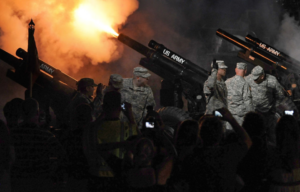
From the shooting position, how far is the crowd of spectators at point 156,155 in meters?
3.20

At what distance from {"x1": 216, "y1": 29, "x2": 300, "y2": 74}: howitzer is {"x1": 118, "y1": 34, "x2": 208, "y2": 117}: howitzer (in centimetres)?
114

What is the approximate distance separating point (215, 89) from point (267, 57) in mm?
3217

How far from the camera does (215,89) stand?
23.0 ft

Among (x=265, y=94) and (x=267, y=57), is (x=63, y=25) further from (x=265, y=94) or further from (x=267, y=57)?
(x=265, y=94)

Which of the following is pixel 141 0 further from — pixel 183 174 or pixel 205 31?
pixel 183 174

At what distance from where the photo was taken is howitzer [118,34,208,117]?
9.45m

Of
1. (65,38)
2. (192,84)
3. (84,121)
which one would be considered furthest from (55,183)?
(65,38)

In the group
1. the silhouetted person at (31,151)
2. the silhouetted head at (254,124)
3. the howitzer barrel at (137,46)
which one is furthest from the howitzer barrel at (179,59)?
the silhouetted person at (31,151)

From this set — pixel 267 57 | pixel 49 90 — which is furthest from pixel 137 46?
pixel 267 57

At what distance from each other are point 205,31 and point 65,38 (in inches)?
290

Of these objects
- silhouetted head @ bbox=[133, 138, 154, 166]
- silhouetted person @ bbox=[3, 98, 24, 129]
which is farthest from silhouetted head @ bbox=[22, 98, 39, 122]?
silhouetted head @ bbox=[133, 138, 154, 166]

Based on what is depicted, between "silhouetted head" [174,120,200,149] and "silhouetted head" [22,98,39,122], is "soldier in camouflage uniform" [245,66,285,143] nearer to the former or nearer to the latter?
"silhouetted head" [174,120,200,149]

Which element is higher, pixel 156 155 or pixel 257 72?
pixel 257 72

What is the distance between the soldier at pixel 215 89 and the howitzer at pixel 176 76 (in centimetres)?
211
